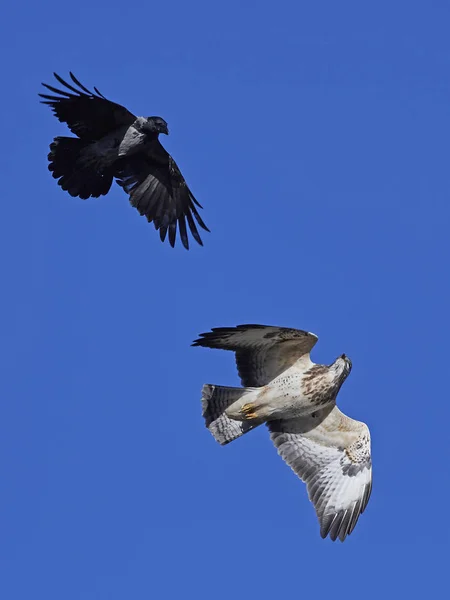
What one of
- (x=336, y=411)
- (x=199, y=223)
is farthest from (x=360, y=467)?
(x=199, y=223)

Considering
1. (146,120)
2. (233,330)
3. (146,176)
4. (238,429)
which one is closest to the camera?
(233,330)

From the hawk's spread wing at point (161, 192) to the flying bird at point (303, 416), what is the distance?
9.95ft

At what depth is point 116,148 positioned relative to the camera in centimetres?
1389

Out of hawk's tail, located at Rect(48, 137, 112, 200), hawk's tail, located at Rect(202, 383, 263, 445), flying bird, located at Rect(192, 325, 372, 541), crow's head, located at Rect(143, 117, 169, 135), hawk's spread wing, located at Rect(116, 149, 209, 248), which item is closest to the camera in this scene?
flying bird, located at Rect(192, 325, 372, 541)

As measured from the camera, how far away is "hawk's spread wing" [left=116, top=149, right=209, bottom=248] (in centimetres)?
1467

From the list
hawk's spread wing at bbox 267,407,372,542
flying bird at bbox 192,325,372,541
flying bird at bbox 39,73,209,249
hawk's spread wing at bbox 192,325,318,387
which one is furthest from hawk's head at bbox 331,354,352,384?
flying bird at bbox 39,73,209,249

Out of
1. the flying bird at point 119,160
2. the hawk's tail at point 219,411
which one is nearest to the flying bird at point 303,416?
the hawk's tail at point 219,411

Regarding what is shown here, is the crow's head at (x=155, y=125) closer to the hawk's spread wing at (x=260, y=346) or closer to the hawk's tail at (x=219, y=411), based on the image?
the hawk's spread wing at (x=260, y=346)

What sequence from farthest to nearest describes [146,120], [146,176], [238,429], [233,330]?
[146,176]
[146,120]
[238,429]
[233,330]

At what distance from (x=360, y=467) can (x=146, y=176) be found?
→ 465cm

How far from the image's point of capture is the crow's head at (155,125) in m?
13.6

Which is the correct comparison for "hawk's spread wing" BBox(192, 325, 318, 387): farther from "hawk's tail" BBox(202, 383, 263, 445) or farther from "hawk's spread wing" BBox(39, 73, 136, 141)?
"hawk's spread wing" BBox(39, 73, 136, 141)

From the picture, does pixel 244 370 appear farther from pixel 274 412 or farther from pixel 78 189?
pixel 78 189

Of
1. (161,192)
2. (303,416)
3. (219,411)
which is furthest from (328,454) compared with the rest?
(161,192)
